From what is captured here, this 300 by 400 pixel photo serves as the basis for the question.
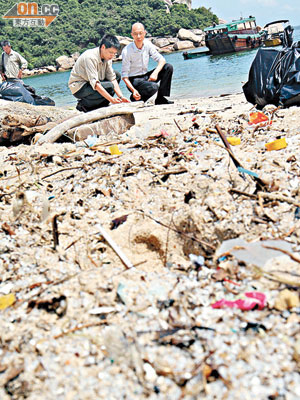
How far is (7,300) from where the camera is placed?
1.61 meters

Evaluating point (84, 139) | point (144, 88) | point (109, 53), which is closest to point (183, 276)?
point (84, 139)

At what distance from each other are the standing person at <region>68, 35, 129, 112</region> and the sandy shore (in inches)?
86.5

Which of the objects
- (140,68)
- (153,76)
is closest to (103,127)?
(153,76)

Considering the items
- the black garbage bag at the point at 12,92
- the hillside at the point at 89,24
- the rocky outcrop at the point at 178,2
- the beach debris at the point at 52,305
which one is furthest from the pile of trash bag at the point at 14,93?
the rocky outcrop at the point at 178,2

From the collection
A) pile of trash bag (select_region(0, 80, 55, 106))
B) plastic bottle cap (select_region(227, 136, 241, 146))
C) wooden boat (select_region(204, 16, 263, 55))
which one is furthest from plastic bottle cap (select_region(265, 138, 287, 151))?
wooden boat (select_region(204, 16, 263, 55))

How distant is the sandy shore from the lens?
117 cm

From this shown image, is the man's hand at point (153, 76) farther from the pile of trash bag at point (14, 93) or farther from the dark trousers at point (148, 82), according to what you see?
the pile of trash bag at point (14, 93)

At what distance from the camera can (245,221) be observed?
6.27 ft

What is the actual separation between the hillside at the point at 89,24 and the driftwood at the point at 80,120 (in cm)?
4917

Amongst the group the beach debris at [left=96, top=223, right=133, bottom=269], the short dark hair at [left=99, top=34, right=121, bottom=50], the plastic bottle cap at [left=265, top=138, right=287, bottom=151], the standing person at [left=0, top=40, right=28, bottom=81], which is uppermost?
the short dark hair at [left=99, top=34, right=121, bottom=50]

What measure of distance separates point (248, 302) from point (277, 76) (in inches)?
144

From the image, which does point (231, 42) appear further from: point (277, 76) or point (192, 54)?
point (277, 76)

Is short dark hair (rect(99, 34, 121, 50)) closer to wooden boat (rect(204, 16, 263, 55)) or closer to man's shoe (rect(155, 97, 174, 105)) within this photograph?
man's shoe (rect(155, 97, 174, 105))

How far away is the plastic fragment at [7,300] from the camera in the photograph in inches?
62.2
